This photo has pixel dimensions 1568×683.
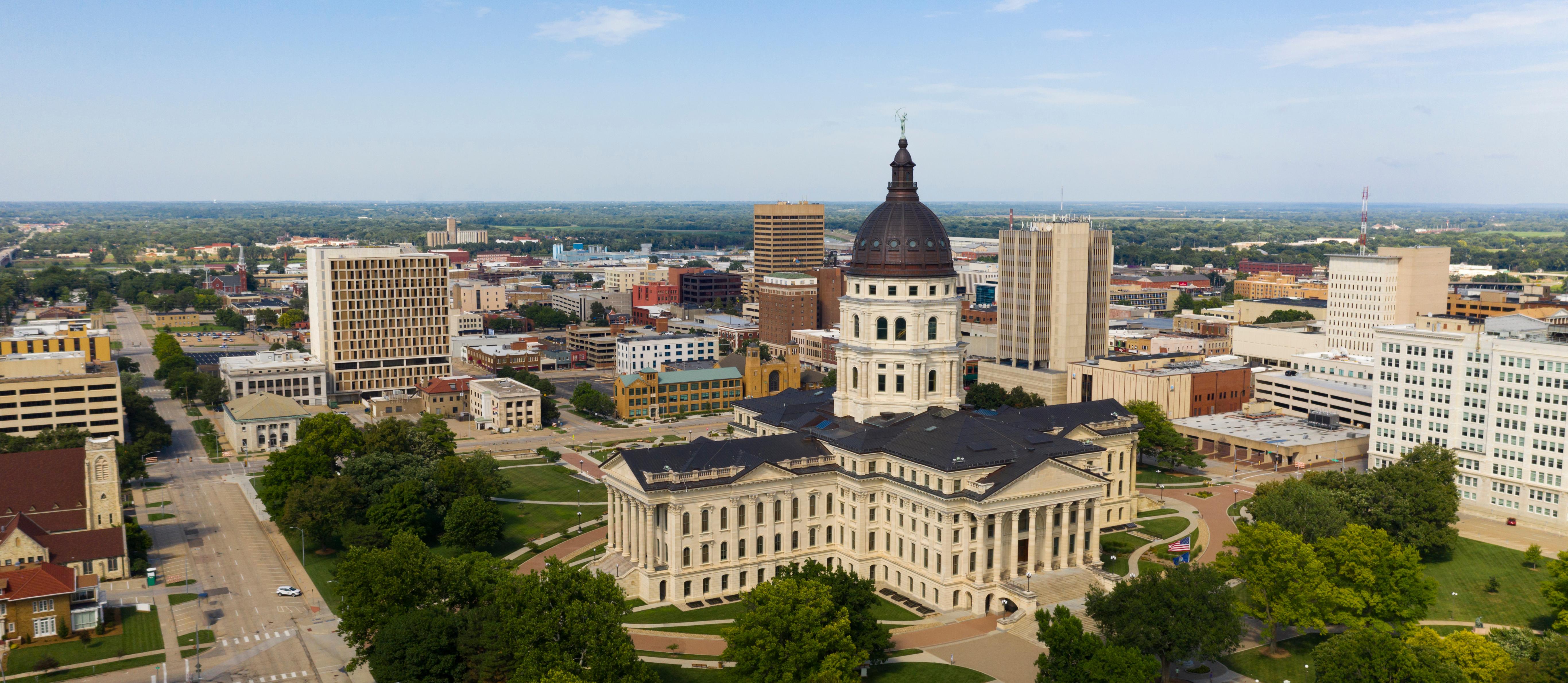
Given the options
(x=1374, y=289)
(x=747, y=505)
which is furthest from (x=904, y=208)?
(x=1374, y=289)

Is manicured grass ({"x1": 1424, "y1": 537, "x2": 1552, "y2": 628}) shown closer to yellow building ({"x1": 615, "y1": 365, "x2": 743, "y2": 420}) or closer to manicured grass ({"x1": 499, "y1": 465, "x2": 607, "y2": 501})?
manicured grass ({"x1": 499, "y1": 465, "x2": 607, "y2": 501})

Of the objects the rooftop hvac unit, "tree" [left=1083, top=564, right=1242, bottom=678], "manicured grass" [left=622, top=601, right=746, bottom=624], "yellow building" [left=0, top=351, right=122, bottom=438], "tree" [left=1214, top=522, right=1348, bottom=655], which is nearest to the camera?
"tree" [left=1083, top=564, right=1242, bottom=678]

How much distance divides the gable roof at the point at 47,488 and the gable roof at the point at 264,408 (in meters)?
47.7

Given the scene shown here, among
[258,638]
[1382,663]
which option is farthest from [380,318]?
[1382,663]

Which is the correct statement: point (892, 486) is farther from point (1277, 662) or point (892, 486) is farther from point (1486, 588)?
point (1486, 588)

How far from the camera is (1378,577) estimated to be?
78125 millimetres

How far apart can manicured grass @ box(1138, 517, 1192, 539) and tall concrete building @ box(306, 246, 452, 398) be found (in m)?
126

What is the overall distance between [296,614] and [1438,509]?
9714 cm

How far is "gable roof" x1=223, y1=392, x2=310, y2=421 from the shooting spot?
151250 mm

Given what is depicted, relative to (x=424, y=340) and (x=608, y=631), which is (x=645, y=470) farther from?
(x=424, y=340)

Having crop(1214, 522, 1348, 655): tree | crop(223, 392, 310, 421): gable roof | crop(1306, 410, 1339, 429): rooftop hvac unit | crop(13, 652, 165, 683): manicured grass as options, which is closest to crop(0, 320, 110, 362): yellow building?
crop(223, 392, 310, 421): gable roof

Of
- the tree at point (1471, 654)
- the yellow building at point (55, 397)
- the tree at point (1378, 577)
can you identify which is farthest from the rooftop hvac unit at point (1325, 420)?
the yellow building at point (55, 397)

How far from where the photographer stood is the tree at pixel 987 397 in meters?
152

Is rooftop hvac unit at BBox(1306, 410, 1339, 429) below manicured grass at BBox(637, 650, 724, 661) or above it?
above
